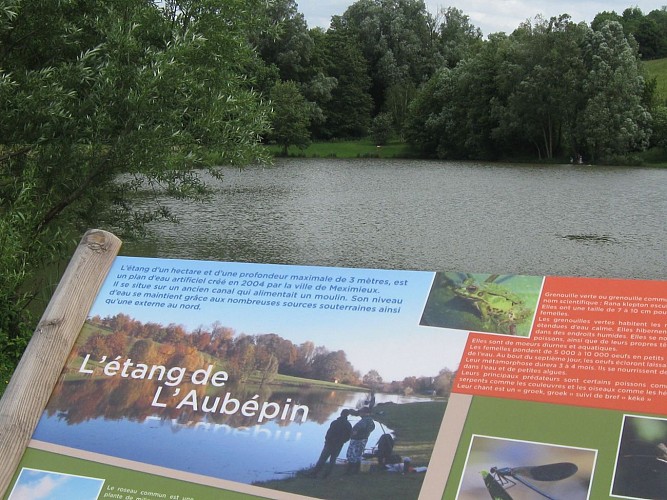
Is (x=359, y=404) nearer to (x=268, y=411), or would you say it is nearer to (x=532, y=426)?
(x=268, y=411)

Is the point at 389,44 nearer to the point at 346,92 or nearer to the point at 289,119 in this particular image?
the point at 346,92

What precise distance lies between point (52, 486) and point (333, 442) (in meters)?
0.89

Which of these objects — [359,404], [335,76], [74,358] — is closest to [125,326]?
[74,358]

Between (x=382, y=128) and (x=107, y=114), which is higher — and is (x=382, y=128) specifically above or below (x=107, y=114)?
above

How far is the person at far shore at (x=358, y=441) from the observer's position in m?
2.45

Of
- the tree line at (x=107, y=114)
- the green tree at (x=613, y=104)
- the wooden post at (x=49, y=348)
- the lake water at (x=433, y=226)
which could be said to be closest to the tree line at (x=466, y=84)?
the green tree at (x=613, y=104)

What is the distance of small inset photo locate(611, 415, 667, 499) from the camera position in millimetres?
2168

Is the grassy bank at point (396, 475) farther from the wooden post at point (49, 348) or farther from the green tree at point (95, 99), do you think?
the green tree at point (95, 99)

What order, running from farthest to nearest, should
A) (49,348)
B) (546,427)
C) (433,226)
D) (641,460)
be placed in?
1. (433,226)
2. (49,348)
3. (546,427)
4. (641,460)

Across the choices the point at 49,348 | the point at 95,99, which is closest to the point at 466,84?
the point at 95,99

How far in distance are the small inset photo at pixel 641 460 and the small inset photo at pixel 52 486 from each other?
4.92ft

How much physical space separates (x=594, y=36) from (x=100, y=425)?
4272 centimetres

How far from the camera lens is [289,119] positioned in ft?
162

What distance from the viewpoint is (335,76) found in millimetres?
60438
